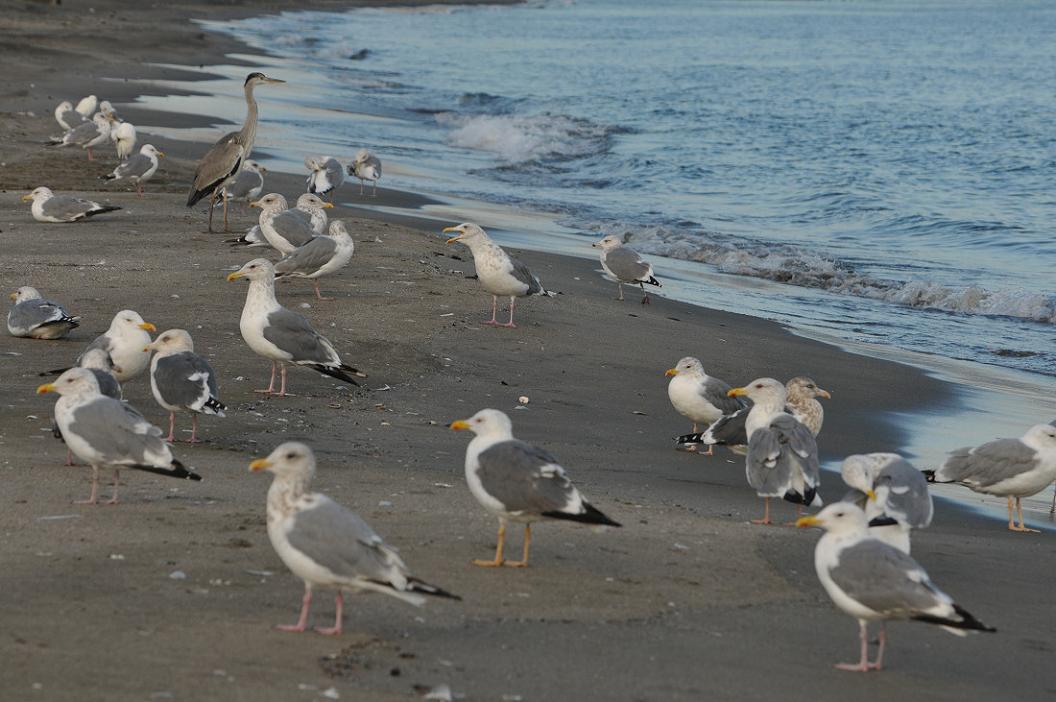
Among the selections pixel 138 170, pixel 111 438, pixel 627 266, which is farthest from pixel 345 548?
pixel 138 170

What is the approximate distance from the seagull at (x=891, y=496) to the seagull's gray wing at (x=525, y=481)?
1.57 meters

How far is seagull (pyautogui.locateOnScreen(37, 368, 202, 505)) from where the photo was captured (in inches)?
292

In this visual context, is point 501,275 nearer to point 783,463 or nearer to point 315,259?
point 315,259

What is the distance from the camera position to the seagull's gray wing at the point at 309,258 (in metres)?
13.8

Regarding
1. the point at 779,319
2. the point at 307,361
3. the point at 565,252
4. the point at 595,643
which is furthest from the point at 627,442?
the point at 565,252

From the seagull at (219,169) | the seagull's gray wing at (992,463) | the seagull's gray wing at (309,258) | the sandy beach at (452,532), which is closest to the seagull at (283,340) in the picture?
the sandy beach at (452,532)

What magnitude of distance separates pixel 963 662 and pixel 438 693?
2.60m

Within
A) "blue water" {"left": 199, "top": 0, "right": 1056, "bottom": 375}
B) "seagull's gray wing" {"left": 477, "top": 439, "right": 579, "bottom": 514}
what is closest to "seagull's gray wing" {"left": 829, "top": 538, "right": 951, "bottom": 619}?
"seagull's gray wing" {"left": 477, "top": 439, "right": 579, "bottom": 514}

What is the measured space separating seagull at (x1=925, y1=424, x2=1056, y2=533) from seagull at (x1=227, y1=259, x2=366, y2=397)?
434 centimetres

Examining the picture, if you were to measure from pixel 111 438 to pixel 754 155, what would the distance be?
27.2 meters

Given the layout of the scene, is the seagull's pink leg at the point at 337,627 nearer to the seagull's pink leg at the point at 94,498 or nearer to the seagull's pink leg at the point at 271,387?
the seagull's pink leg at the point at 94,498

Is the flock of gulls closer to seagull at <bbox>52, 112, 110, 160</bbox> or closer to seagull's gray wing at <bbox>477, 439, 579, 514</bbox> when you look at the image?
seagull's gray wing at <bbox>477, 439, 579, 514</bbox>

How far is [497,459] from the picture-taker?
7191mm

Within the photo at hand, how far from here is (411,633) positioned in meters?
6.19
